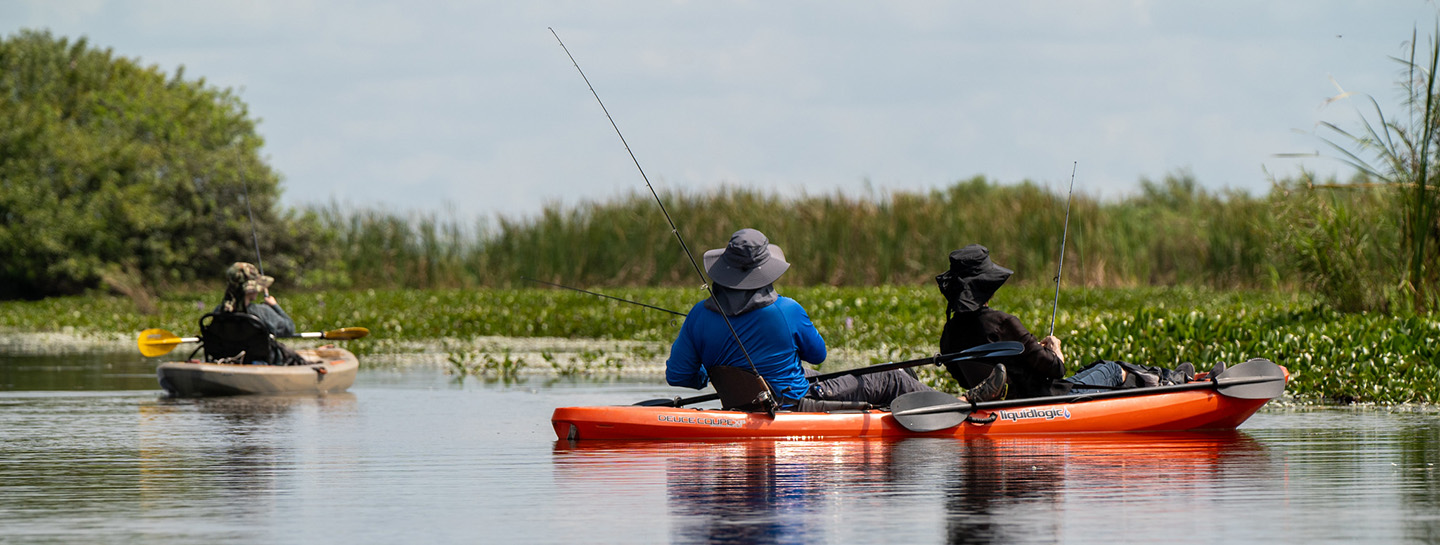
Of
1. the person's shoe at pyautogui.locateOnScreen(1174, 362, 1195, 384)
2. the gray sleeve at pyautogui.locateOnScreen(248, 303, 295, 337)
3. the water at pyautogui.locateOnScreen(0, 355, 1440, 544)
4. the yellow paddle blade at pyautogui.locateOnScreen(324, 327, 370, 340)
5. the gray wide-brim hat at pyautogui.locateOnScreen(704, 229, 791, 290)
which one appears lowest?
the water at pyautogui.locateOnScreen(0, 355, 1440, 544)

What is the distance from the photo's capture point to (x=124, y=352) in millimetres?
A: 25844

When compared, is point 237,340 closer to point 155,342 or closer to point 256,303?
point 256,303

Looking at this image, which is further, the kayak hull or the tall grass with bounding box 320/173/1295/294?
the tall grass with bounding box 320/173/1295/294

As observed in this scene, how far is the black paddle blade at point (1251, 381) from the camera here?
1139cm

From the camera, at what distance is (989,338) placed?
34.7 ft

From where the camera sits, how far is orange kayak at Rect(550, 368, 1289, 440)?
10734 mm

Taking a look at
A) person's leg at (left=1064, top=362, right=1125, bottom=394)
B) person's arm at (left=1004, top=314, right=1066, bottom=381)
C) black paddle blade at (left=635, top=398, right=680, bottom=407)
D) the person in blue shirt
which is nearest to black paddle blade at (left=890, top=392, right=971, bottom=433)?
person's arm at (left=1004, top=314, right=1066, bottom=381)

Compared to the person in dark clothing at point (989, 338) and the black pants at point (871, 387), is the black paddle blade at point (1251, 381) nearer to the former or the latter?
the person in dark clothing at point (989, 338)

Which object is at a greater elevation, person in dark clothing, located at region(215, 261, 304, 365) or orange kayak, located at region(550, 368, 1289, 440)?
person in dark clothing, located at region(215, 261, 304, 365)

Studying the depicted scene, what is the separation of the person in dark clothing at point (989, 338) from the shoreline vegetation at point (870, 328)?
3.73m

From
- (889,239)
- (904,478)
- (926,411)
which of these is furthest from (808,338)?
(889,239)

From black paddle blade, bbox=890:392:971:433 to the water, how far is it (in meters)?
0.17

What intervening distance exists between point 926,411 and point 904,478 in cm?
181

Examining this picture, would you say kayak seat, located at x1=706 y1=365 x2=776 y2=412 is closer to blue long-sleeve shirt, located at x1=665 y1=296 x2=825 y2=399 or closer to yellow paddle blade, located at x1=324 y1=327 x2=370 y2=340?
blue long-sleeve shirt, located at x1=665 y1=296 x2=825 y2=399
